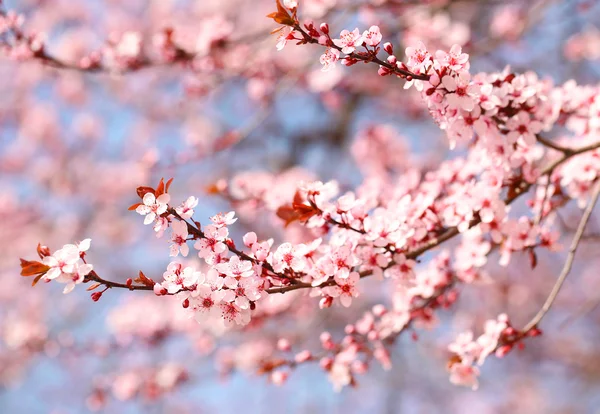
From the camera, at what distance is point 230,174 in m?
7.66

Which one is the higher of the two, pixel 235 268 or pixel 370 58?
pixel 370 58

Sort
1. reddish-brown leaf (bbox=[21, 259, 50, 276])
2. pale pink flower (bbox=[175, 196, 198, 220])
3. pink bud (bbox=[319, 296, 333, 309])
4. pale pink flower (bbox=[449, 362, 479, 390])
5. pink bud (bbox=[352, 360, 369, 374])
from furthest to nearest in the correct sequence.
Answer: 1. pink bud (bbox=[352, 360, 369, 374])
2. pale pink flower (bbox=[449, 362, 479, 390])
3. pink bud (bbox=[319, 296, 333, 309])
4. pale pink flower (bbox=[175, 196, 198, 220])
5. reddish-brown leaf (bbox=[21, 259, 50, 276])

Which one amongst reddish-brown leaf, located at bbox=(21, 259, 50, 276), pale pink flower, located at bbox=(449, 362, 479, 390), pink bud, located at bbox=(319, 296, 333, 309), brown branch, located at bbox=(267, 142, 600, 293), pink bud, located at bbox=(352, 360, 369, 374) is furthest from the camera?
pink bud, located at bbox=(352, 360, 369, 374)

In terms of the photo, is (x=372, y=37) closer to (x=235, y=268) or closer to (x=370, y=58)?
(x=370, y=58)

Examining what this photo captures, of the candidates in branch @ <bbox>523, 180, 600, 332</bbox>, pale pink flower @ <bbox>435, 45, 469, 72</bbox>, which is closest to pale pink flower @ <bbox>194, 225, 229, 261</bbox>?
pale pink flower @ <bbox>435, 45, 469, 72</bbox>

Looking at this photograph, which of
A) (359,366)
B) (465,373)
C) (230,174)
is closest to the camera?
(465,373)

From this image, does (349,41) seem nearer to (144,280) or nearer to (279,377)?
(144,280)

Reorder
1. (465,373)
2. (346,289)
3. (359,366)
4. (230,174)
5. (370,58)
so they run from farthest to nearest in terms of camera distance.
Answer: (230,174) < (359,366) < (465,373) < (346,289) < (370,58)

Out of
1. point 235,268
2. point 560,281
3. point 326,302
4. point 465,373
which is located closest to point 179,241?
point 235,268

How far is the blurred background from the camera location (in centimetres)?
353

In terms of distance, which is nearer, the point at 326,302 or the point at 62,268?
the point at 62,268

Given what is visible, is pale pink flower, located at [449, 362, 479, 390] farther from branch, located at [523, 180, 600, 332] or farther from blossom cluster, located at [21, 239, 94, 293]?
blossom cluster, located at [21, 239, 94, 293]

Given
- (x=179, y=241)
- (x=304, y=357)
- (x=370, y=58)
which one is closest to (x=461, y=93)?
(x=370, y=58)

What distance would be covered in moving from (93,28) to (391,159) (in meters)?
7.43
